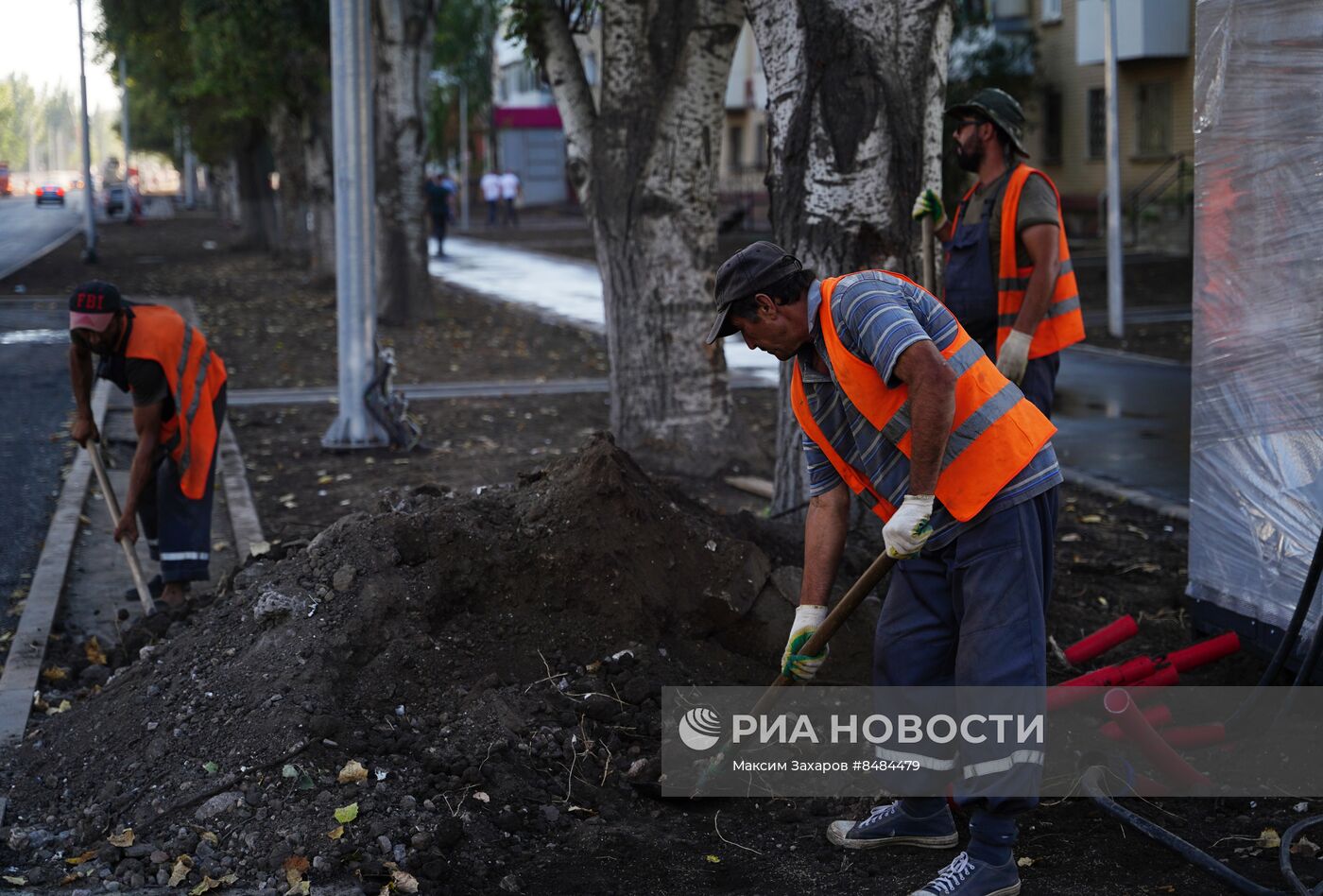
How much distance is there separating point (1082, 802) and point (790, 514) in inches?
97.0

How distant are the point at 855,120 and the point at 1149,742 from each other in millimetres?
2856

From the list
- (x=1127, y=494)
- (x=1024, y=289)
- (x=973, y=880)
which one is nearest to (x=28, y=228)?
(x=1127, y=494)

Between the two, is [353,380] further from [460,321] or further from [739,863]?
[460,321]

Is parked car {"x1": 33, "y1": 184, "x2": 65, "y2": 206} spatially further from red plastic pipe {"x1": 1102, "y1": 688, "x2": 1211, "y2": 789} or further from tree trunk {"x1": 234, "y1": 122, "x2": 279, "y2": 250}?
red plastic pipe {"x1": 1102, "y1": 688, "x2": 1211, "y2": 789}

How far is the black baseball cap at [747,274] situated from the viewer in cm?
337

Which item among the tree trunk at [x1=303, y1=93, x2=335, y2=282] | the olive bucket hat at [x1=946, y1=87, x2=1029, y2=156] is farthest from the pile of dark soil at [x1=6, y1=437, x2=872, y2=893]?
the tree trunk at [x1=303, y1=93, x2=335, y2=282]

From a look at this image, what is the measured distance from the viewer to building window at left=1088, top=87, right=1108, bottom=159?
30297 millimetres

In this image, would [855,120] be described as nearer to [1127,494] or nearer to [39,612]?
[1127,494]

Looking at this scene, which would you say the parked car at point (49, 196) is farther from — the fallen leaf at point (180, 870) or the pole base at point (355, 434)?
the fallen leaf at point (180, 870)

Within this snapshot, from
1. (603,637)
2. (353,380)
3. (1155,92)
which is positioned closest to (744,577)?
(603,637)

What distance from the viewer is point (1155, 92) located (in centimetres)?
2869

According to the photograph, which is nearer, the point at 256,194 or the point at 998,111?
the point at 998,111

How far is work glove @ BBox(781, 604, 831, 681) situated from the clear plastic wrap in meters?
1.81

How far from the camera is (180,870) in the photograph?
3701mm
